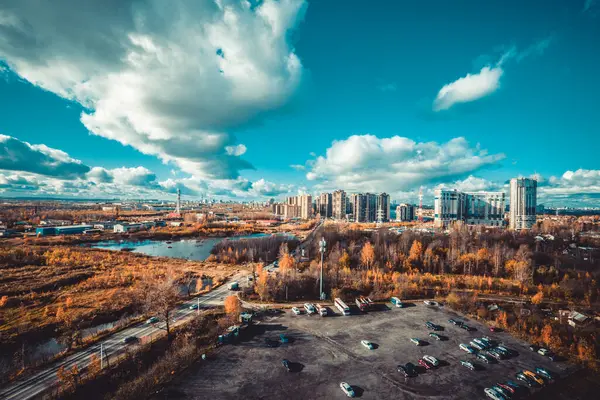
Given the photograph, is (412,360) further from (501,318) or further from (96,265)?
(96,265)

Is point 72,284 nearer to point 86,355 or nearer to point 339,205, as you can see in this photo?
point 86,355

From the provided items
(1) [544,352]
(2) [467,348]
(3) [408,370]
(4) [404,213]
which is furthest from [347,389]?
(4) [404,213]

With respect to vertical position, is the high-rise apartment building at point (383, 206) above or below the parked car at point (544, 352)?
above

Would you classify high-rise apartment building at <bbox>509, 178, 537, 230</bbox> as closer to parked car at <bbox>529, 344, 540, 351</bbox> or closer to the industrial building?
parked car at <bbox>529, 344, 540, 351</bbox>

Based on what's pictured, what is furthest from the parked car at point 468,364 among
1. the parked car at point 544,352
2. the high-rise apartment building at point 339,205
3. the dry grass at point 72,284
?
the high-rise apartment building at point 339,205

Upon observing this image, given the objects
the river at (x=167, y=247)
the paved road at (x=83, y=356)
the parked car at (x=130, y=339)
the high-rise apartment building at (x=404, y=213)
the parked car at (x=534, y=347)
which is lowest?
the river at (x=167, y=247)

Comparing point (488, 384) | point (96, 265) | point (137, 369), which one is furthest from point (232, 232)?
point (488, 384)

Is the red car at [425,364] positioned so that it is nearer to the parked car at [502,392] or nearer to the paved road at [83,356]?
the parked car at [502,392]
